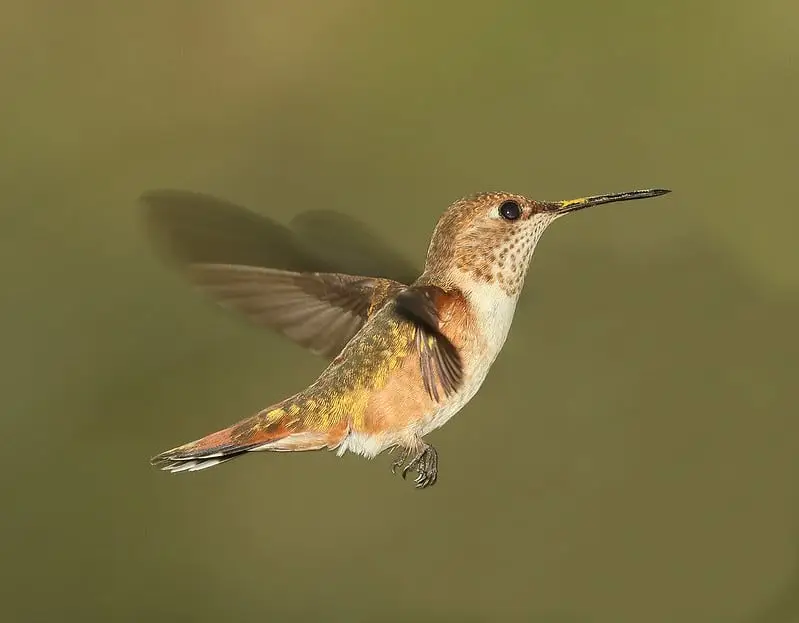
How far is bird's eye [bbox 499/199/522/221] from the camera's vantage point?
1005mm

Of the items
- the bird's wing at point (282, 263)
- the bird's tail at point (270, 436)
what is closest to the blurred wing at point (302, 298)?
the bird's wing at point (282, 263)

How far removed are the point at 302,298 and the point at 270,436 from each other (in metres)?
0.18

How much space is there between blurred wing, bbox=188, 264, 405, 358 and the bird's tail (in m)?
0.11

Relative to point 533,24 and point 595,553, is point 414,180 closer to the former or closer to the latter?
point 533,24

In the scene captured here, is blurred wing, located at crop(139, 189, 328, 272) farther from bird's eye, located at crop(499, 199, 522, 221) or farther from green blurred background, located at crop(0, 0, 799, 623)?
green blurred background, located at crop(0, 0, 799, 623)

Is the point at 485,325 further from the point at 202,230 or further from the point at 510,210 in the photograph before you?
the point at 202,230

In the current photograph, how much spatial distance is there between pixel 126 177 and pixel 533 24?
3.38ft

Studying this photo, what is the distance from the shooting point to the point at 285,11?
215 cm

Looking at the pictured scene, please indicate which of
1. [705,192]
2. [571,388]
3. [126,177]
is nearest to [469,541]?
[571,388]

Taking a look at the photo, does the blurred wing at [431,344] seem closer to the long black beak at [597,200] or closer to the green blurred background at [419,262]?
the long black beak at [597,200]

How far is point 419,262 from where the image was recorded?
79.4 inches

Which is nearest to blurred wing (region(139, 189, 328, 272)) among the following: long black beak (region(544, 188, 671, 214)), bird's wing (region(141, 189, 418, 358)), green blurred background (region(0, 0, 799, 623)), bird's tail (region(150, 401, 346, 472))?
bird's wing (region(141, 189, 418, 358))

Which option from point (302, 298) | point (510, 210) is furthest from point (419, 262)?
point (510, 210)

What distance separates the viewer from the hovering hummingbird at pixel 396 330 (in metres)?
0.99
